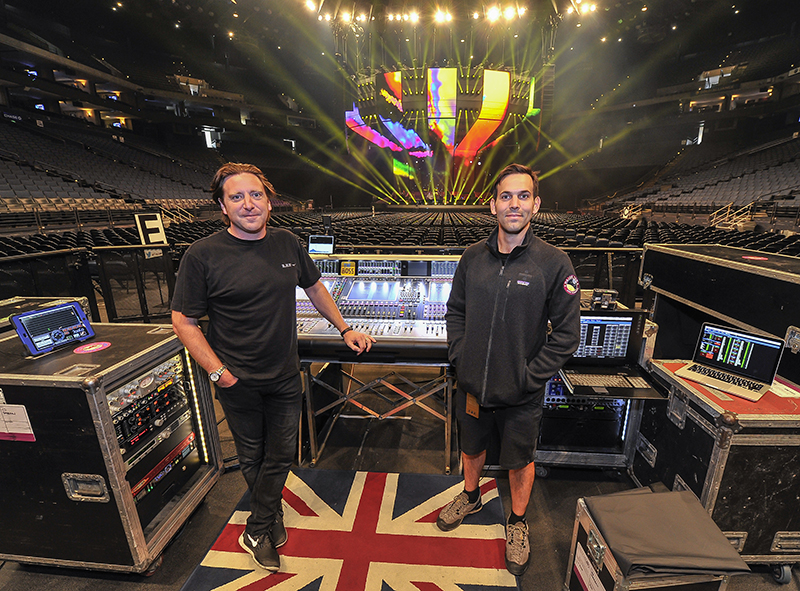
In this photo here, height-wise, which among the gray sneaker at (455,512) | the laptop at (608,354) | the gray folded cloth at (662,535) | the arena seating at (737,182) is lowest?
the gray sneaker at (455,512)

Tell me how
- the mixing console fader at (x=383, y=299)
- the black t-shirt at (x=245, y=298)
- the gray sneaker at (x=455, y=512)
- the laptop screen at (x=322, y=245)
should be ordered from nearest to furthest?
1. the black t-shirt at (x=245, y=298)
2. the gray sneaker at (x=455, y=512)
3. the mixing console fader at (x=383, y=299)
4. the laptop screen at (x=322, y=245)

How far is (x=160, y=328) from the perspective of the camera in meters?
2.39

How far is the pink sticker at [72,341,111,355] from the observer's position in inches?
79.3

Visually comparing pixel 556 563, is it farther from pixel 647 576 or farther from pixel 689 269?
pixel 689 269

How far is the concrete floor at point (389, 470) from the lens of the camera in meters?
1.96

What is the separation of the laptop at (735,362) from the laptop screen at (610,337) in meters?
0.34

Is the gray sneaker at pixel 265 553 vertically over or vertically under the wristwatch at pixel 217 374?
under

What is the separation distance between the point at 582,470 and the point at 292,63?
1369 inches

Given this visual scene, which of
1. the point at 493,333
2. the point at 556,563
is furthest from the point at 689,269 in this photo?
the point at 556,563

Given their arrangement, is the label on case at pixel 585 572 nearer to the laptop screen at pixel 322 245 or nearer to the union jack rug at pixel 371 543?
the union jack rug at pixel 371 543

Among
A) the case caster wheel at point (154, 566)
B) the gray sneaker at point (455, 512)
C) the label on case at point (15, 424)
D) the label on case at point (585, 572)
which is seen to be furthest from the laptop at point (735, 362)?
the label on case at point (15, 424)

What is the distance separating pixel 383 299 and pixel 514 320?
145 centimetres

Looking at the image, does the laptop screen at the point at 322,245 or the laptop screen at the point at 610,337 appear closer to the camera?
the laptop screen at the point at 610,337

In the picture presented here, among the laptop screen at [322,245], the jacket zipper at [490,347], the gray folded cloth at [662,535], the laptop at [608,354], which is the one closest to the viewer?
the gray folded cloth at [662,535]
